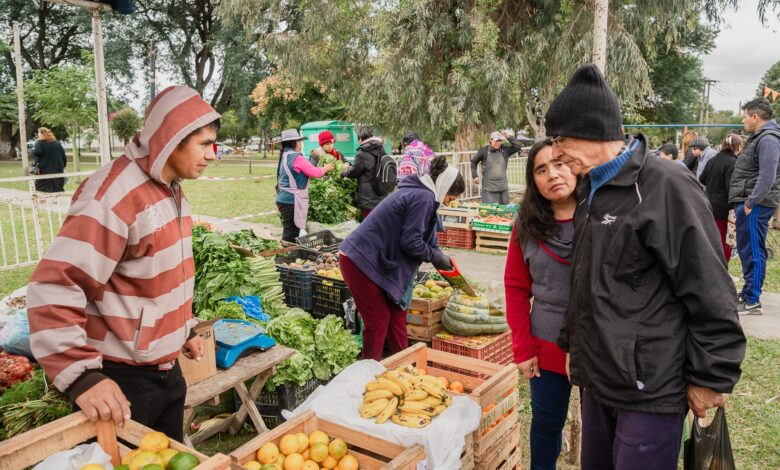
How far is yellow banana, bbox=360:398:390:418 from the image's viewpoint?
252 centimetres

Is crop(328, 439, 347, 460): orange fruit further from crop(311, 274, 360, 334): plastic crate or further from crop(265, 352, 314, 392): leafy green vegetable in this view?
crop(311, 274, 360, 334): plastic crate

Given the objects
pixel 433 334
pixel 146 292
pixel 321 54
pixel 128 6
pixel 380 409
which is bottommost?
pixel 433 334

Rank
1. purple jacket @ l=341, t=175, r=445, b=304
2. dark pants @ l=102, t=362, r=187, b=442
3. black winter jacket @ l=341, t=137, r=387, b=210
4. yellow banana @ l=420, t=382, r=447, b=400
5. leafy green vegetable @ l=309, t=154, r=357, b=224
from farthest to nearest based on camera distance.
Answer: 1. leafy green vegetable @ l=309, t=154, r=357, b=224
2. black winter jacket @ l=341, t=137, r=387, b=210
3. purple jacket @ l=341, t=175, r=445, b=304
4. yellow banana @ l=420, t=382, r=447, b=400
5. dark pants @ l=102, t=362, r=187, b=442

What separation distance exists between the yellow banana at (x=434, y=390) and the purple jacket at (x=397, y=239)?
4.41ft

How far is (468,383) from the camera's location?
10.8 feet

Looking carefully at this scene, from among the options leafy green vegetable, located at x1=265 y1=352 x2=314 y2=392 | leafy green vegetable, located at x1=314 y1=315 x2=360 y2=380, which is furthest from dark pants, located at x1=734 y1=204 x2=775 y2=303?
leafy green vegetable, located at x1=265 y1=352 x2=314 y2=392

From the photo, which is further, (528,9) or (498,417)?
(528,9)

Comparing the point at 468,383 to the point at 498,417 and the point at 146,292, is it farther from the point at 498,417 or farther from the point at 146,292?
the point at 146,292

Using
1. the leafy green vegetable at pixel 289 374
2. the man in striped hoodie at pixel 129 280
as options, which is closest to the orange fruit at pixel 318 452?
the man in striped hoodie at pixel 129 280

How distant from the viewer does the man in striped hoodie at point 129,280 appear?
184cm

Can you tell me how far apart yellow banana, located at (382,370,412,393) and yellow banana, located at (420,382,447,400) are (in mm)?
70

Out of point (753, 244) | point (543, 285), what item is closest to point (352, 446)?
point (543, 285)

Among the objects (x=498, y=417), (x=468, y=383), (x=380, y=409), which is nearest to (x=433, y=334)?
(x=468, y=383)

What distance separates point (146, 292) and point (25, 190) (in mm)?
19958
